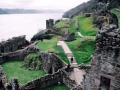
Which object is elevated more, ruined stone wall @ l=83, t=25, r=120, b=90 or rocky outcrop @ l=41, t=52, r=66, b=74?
ruined stone wall @ l=83, t=25, r=120, b=90

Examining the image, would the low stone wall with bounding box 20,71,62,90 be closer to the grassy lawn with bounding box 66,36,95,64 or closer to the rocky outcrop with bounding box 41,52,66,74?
the rocky outcrop with bounding box 41,52,66,74

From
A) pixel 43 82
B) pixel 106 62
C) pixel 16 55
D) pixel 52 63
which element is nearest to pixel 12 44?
pixel 16 55

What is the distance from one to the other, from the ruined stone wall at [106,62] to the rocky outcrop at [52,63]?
67.0ft

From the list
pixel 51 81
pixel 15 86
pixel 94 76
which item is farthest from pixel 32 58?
pixel 94 76

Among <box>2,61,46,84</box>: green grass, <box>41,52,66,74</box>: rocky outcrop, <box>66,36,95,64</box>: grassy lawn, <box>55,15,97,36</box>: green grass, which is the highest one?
<box>55,15,97,36</box>: green grass

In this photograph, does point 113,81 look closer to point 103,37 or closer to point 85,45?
point 103,37

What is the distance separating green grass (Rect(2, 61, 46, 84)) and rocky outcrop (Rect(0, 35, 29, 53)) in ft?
28.9

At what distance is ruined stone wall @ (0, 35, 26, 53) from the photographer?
1854 inches

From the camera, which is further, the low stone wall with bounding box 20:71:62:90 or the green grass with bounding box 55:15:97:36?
the green grass with bounding box 55:15:97:36

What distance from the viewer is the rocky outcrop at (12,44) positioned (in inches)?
1855

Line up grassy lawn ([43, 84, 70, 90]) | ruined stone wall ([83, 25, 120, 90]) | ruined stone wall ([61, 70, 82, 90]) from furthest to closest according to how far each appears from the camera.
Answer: grassy lawn ([43, 84, 70, 90]) < ruined stone wall ([61, 70, 82, 90]) < ruined stone wall ([83, 25, 120, 90])

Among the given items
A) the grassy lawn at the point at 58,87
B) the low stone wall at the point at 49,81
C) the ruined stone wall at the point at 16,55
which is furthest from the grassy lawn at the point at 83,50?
the ruined stone wall at the point at 16,55

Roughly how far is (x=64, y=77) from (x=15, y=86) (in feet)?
25.9

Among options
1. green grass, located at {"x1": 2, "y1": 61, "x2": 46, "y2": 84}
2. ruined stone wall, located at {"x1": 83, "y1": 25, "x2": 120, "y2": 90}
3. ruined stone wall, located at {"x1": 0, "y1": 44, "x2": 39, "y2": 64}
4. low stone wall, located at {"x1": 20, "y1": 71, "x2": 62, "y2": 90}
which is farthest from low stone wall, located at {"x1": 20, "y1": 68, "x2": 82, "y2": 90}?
ruined stone wall, located at {"x1": 83, "y1": 25, "x2": 120, "y2": 90}
